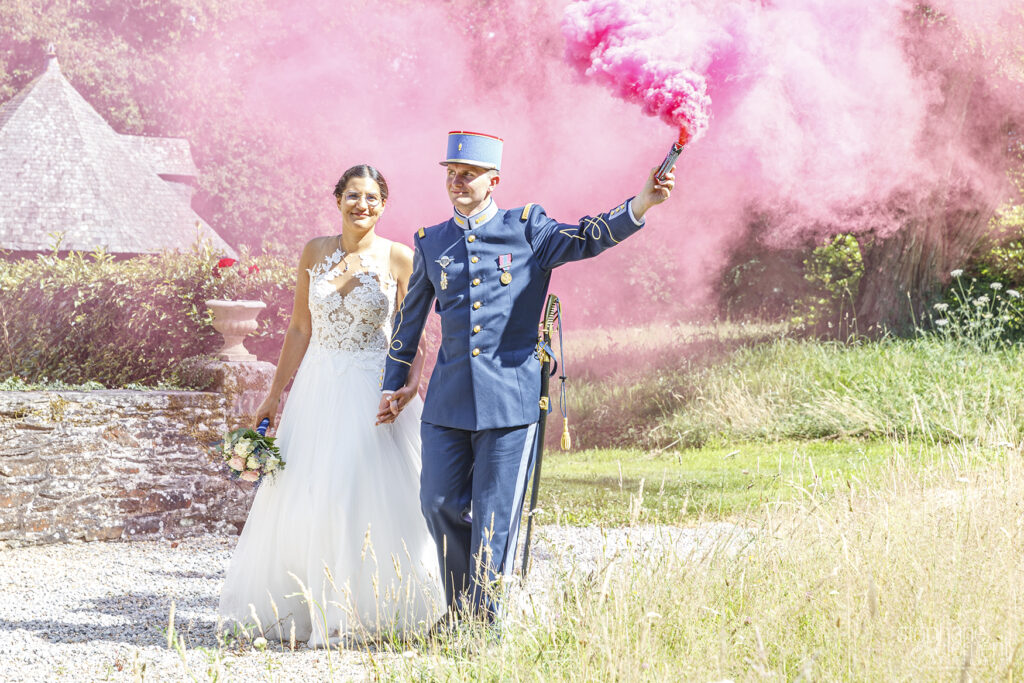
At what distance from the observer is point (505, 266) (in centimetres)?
379

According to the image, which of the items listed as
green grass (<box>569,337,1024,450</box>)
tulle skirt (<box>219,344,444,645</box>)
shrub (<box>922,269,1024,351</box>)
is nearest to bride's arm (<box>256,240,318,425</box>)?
tulle skirt (<box>219,344,444,645</box>)

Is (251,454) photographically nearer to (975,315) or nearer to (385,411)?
(385,411)

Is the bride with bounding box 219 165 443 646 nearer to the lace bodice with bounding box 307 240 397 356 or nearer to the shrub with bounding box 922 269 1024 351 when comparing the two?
the lace bodice with bounding box 307 240 397 356

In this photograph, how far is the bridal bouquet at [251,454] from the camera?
4305 millimetres

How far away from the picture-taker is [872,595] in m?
2.54

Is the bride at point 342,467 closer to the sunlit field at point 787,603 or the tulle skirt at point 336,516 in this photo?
the tulle skirt at point 336,516

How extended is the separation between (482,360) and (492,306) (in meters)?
0.21

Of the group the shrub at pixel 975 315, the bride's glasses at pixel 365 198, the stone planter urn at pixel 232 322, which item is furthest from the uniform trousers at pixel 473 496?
the shrub at pixel 975 315

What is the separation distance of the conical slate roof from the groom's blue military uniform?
18.3 meters

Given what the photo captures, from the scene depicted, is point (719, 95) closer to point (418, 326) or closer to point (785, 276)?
point (418, 326)

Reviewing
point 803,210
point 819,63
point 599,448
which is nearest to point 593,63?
point 819,63

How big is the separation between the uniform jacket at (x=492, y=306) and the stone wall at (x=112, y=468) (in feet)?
11.2

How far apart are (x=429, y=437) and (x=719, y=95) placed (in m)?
1.77

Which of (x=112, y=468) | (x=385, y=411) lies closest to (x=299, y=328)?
(x=385, y=411)
